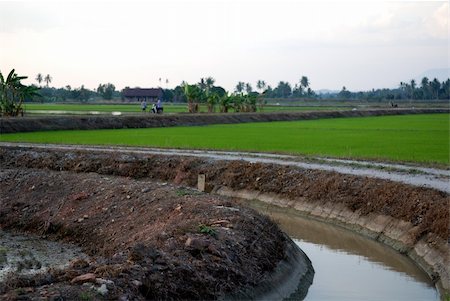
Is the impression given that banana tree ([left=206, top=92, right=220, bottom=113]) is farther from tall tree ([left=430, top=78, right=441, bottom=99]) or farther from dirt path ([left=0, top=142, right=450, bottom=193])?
tall tree ([left=430, top=78, right=441, bottom=99])

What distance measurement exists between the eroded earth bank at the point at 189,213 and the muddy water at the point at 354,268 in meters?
0.33

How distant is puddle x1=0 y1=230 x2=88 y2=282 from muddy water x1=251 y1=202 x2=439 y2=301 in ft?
15.5

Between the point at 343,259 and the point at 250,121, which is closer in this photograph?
the point at 343,259

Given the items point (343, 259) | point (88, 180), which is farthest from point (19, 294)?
point (88, 180)

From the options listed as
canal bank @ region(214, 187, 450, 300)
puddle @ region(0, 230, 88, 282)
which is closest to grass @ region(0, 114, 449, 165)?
canal bank @ region(214, 187, 450, 300)

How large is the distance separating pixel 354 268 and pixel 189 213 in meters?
3.51

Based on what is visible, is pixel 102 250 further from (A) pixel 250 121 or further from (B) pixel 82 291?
(A) pixel 250 121

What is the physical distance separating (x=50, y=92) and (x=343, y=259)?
4460 inches

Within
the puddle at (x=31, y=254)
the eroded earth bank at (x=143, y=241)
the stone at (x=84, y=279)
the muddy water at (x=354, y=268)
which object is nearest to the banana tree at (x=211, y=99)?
the eroded earth bank at (x=143, y=241)

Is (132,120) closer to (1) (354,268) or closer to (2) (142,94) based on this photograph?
(1) (354,268)

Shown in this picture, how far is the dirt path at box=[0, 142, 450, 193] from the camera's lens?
661 inches

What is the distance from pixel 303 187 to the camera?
1812 centimetres

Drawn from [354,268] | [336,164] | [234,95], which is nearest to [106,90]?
[234,95]

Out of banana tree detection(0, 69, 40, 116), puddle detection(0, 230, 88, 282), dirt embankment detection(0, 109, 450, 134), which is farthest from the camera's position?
banana tree detection(0, 69, 40, 116)
